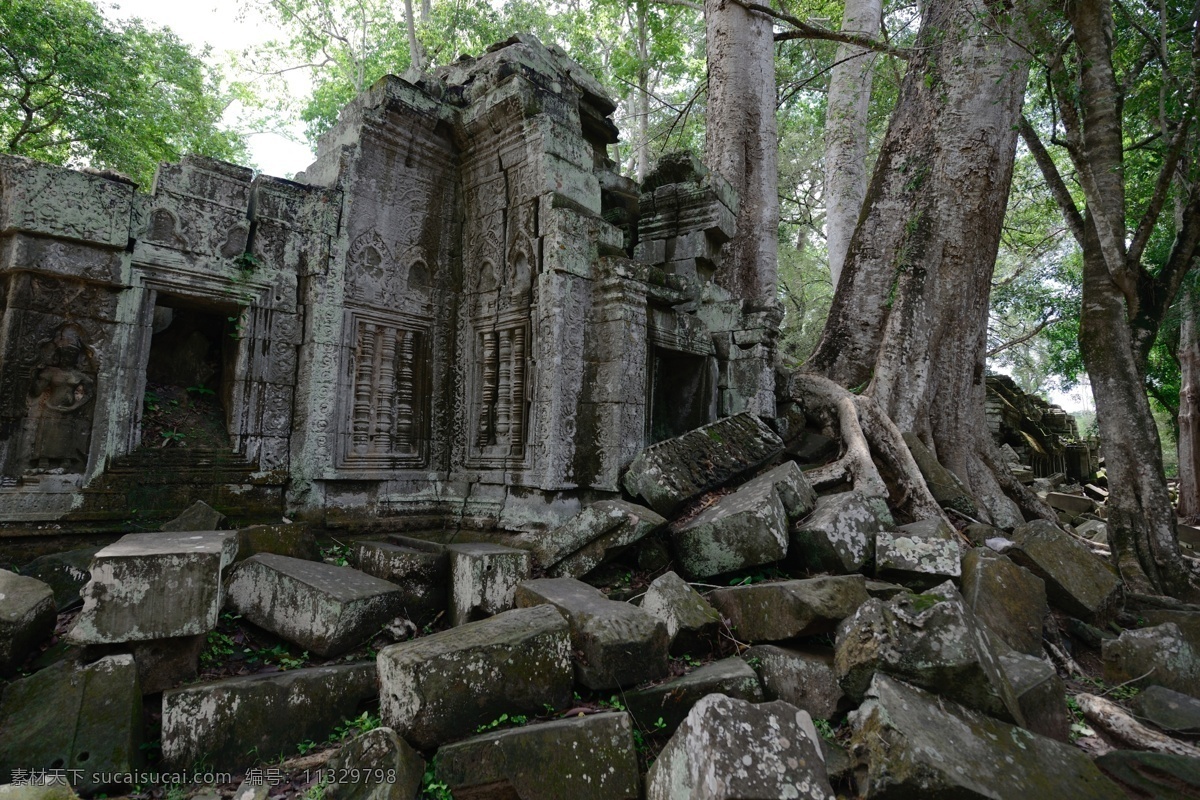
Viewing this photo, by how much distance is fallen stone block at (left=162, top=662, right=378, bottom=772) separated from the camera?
2516 mm

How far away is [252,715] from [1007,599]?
147 inches

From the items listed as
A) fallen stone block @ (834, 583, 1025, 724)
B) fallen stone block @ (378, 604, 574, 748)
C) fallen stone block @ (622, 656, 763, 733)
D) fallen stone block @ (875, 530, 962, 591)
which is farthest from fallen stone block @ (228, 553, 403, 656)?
fallen stone block @ (875, 530, 962, 591)

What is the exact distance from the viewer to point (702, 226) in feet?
19.6

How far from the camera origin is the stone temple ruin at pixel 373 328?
3812 mm

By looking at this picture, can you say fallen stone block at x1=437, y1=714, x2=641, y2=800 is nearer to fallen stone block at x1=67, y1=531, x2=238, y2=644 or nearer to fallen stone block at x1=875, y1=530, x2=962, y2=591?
fallen stone block at x1=67, y1=531, x2=238, y2=644

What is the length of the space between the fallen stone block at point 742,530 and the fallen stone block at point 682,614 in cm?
54

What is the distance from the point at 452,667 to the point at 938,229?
230 inches

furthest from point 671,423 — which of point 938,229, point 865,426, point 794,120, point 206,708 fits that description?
point 794,120

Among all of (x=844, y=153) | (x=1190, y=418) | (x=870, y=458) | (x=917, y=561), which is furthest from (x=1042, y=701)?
(x=1190, y=418)

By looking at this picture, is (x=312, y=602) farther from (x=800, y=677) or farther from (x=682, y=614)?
(x=800, y=677)

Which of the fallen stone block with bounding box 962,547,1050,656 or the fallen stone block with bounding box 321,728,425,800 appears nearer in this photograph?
the fallen stone block with bounding box 321,728,425,800

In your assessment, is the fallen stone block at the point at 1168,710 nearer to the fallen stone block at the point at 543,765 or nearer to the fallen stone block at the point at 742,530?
the fallen stone block at the point at 742,530

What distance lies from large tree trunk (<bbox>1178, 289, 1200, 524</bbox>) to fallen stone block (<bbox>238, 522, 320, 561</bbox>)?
50.5ft

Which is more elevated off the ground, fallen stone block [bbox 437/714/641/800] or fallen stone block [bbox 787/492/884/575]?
fallen stone block [bbox 787/492/884/575]
